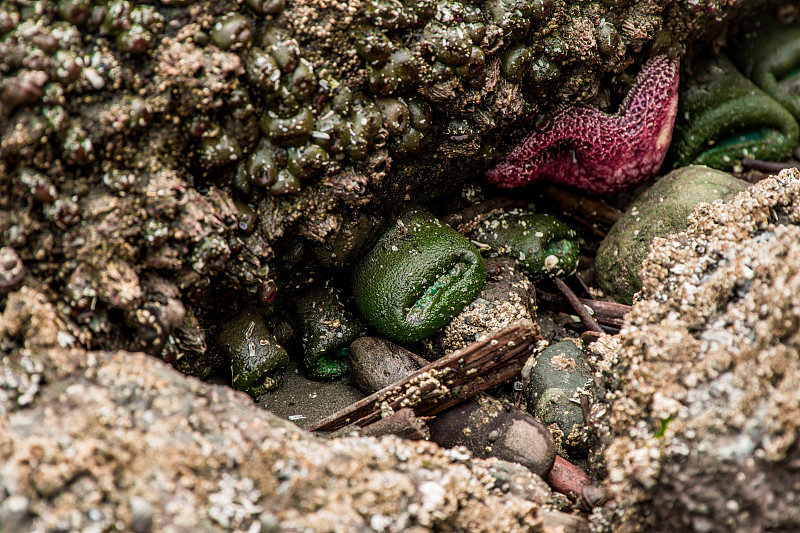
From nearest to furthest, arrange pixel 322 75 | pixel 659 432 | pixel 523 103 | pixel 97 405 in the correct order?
pixel 97 405 < pixel 659 432 < pixel 322 75 < pixel 523 103

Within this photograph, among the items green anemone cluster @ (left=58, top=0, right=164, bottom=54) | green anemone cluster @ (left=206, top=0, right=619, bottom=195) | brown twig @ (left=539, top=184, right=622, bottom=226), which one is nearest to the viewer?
green anemone cluster @ (left=58, top=0, right=164, bottom=54)

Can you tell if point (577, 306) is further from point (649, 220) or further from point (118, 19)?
point (118, 19)

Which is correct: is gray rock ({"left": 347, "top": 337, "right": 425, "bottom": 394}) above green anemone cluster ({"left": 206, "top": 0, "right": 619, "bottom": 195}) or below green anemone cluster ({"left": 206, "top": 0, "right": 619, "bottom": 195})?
below

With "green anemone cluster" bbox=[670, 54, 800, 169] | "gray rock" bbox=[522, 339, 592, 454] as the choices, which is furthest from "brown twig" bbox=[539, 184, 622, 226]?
"gray rock" bbox=[522, 339, 592, 454]

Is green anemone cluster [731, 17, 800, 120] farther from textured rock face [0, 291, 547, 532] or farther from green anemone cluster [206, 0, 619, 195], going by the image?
textured rock face [0, 291, 547, 532]

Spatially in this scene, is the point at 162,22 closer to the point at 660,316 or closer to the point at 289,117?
the point at 289,117

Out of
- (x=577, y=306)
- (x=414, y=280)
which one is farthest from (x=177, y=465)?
(x=577, y=306)

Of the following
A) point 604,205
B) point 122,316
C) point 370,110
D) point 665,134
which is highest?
point 665,134

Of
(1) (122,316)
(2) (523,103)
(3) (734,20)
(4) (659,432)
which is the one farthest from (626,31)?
(1) (122,316)
